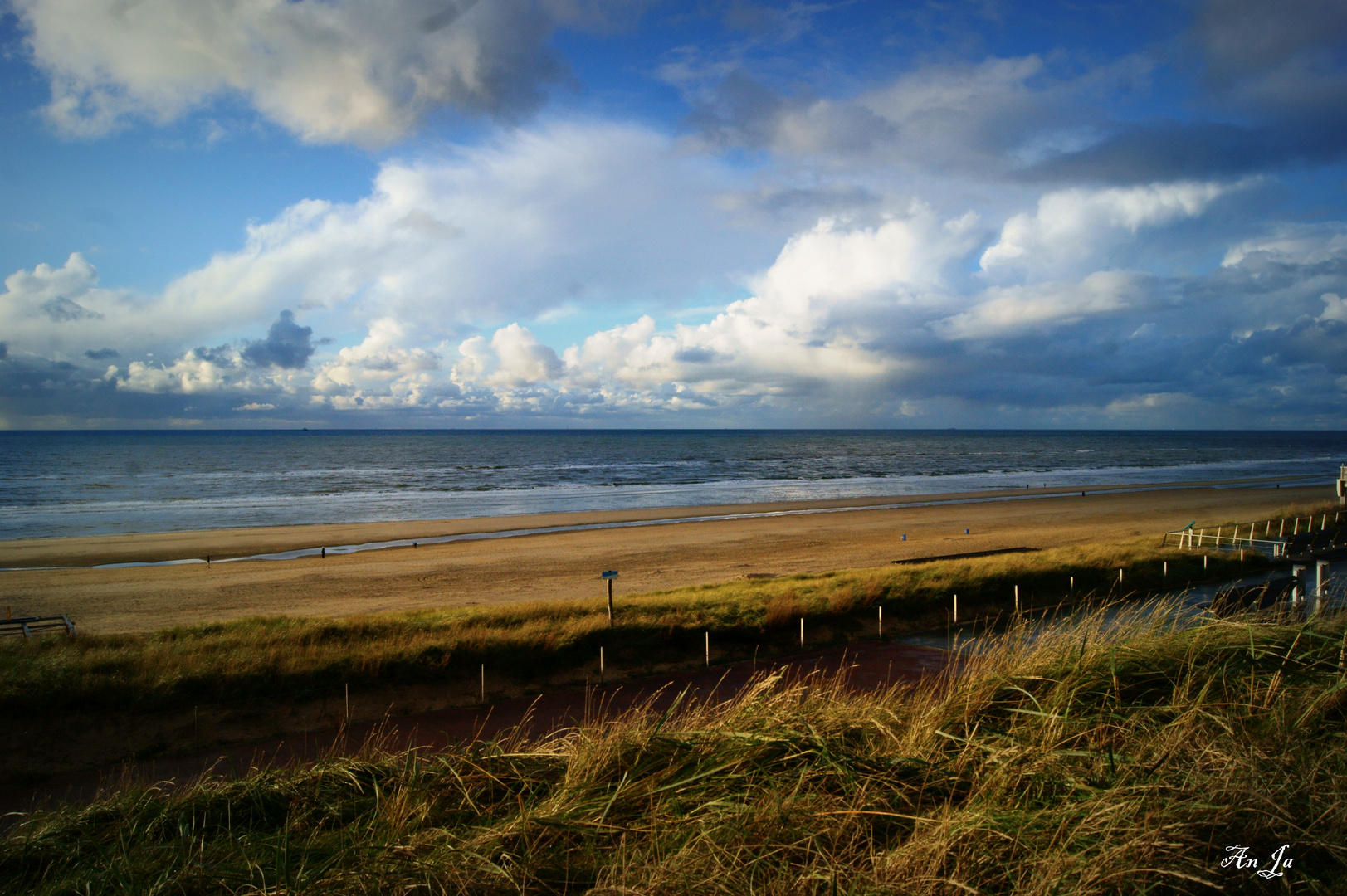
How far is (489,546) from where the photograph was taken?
A: 36312 millimetres

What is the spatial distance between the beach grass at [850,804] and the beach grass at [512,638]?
10.6 meters

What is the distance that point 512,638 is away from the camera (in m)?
16.5

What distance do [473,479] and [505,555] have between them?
5010cm

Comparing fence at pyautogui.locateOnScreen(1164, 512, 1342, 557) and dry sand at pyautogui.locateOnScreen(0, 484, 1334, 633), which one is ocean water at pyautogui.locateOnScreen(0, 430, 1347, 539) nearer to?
dry sand at pyautogui.locateOnScreen(0, 484, 1334, 633)

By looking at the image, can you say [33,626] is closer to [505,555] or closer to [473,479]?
[505,555]

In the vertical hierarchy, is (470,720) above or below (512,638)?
below

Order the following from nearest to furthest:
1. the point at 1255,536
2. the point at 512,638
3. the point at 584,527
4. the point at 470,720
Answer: the point at 470,720, the point at 512,638, the point at 1255,536, the point at 584,527

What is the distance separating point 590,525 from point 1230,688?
40.4 meters

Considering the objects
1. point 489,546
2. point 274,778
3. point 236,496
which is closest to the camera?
point 274,778

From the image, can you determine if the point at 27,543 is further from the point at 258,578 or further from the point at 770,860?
the point at 770,860

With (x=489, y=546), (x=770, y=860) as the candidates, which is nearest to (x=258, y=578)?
(x=489, y=546)

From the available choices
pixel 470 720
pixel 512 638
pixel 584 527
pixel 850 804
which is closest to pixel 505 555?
pixel 584 527

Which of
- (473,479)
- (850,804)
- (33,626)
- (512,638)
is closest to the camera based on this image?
(850,804)

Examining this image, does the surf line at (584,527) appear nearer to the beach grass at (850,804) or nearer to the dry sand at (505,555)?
the dry sand at (505,555)
